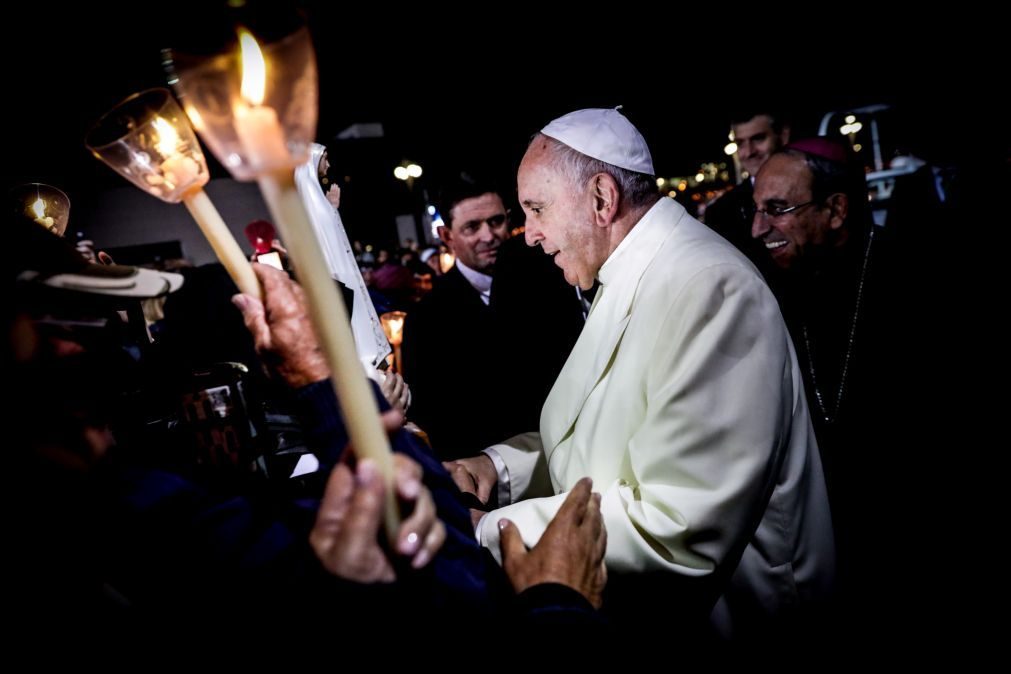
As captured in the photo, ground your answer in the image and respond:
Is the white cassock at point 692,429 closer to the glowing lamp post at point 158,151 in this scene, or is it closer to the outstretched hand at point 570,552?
the outstretched hand at point 570,552

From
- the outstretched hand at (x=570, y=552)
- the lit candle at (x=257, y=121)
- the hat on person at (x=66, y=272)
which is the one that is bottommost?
the outstretched hand at (x=570, y=552)

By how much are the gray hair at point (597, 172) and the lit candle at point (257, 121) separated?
5.78 ft

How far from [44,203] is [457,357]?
2698 mm

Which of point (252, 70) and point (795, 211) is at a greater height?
point (252, 70)

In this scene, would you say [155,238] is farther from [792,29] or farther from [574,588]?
[574,588]

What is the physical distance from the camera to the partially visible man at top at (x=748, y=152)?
16.3 ft

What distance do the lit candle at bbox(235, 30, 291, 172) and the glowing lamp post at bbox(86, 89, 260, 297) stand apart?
37cm

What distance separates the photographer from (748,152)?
5.10m

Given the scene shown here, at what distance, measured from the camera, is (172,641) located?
37.2 inches

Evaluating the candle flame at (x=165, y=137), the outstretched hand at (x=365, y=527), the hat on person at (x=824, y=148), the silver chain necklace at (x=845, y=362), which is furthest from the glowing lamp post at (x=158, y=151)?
the silver chain necklace at (x=845, y=362)

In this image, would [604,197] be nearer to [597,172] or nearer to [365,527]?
[597,172]

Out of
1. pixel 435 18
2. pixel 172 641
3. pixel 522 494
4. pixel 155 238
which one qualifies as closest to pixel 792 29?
pixel 435 18

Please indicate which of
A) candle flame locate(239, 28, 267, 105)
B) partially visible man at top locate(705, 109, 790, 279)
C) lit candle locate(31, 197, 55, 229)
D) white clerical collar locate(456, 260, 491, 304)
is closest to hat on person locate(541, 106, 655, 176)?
candle flame locate(239, 28, 267, 105)

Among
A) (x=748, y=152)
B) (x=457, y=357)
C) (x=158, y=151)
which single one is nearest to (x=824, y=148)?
(x=748, y=152)
